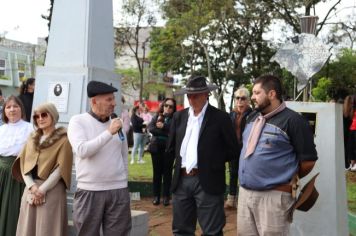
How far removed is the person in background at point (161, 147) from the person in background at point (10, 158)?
2.38 m

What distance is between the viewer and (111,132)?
3.52 metres

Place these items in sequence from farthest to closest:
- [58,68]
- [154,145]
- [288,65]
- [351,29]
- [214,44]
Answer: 1. [214,44]
2. [351,29]
3. [154,145]
4. [288,65]
5. [58,68]

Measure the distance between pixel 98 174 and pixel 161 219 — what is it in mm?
2754

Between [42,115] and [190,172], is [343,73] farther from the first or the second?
[42,115]

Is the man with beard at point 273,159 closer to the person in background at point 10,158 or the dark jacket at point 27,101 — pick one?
the person in background at point 10,158

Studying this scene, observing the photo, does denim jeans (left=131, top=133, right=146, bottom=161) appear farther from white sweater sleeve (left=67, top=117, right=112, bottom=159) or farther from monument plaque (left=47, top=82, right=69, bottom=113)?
white sweater sleeve (left=67, top=117, right=112, bottom=159)

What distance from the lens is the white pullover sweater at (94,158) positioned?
3.63m

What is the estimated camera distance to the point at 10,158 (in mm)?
4613

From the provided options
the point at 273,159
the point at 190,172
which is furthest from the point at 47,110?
the point at 273,159

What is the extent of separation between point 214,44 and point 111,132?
2530 cm

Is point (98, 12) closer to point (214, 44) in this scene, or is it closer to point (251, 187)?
point (251, 187)

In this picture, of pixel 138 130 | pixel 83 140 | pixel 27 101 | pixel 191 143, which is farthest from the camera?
pixel 138 130

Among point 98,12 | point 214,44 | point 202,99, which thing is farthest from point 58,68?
point 214,44

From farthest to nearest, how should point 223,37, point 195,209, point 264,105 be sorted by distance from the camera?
point 223,37 < point 195,209 < point 264,105
